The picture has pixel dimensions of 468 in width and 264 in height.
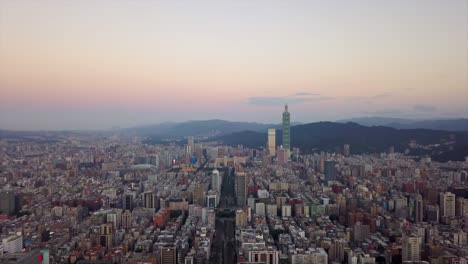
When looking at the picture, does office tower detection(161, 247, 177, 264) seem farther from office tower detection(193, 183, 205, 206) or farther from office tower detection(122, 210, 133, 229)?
office tower detection(193, 183, 205, 206)

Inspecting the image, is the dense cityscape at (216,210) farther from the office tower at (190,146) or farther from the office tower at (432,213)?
the office tower at (190,146)

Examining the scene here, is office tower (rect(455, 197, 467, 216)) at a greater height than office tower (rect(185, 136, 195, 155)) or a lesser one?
lesser

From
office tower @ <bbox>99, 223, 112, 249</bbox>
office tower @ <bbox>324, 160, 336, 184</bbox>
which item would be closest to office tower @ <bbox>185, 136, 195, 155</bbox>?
office tower @ <bbox>324, 160, 336, 184</bbox>

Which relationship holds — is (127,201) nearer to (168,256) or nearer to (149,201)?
(149,201)

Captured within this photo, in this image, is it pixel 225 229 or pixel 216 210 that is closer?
pixel 225 229

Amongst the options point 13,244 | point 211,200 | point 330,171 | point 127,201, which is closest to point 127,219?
point 127,201
